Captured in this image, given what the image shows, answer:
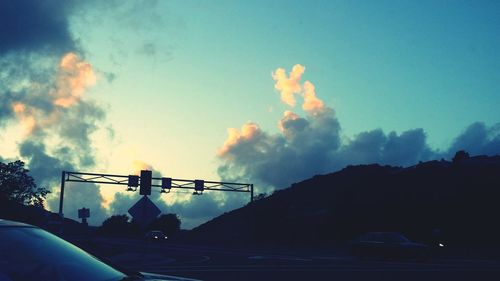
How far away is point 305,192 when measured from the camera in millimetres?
88688

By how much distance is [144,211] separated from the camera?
21984 mm

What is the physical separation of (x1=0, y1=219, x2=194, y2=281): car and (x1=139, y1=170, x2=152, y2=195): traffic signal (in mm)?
18772

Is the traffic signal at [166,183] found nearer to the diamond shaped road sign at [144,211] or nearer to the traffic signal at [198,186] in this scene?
the traffic signal at [198,186]

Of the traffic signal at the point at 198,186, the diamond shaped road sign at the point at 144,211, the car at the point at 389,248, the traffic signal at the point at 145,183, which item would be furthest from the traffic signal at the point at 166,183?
the diamond shaped road sign at the point at 144,211

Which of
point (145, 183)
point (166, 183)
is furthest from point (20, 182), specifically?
point (145, 183)

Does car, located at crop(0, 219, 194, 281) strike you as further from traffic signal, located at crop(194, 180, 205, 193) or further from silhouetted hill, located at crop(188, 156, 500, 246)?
traffic signal, located at crop(194, 180, 205, 193)

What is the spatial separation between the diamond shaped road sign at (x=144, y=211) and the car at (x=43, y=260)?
18.3 metres

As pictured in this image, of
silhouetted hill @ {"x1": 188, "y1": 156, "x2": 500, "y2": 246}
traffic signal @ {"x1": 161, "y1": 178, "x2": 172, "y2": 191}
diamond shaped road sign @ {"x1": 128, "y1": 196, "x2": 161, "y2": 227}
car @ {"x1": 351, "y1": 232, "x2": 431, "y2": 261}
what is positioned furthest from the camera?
traffic signal @ {"x1": 161, "y1": 178, "x2": 172, "y2": 191}

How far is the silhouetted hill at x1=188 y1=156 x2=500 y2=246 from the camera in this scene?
49.6 meters

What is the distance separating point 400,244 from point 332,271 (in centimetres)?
945

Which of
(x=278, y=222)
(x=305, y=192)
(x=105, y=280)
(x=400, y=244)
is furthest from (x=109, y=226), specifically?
(x=105, y=280)

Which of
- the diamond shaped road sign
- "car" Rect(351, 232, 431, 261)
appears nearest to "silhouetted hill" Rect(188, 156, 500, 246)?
"car" Rect(351, 232, 431, 261)

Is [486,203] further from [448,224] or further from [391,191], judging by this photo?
[391,191]

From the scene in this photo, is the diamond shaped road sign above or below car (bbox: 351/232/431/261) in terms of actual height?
above
